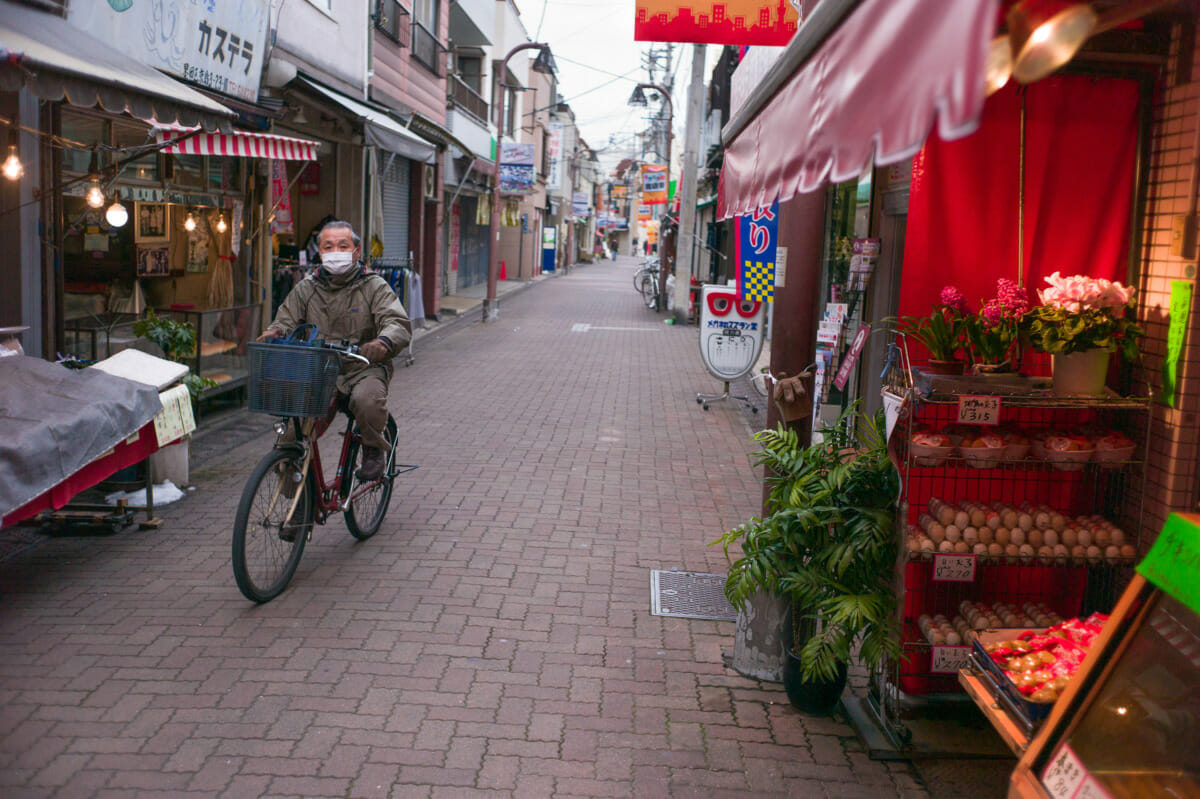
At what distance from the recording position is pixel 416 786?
11.8ft

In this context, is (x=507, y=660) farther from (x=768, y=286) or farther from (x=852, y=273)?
(x=768, y=286)

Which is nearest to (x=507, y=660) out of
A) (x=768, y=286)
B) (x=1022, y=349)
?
(x=1022, y=349)

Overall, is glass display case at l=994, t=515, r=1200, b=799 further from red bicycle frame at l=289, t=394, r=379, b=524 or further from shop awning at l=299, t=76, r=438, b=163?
shop awning at l=299, t=76, r=438, b=163

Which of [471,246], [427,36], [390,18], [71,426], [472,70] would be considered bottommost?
[71,426]

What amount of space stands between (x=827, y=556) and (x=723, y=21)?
4901mm

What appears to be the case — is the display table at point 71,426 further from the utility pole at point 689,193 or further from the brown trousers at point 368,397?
the utility pole at point 689,193

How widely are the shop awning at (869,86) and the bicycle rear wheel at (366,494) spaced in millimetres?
3285

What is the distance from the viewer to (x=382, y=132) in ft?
41.7

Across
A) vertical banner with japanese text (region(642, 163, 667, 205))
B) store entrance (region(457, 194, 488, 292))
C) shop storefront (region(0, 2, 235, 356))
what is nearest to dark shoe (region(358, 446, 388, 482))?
shop storefront (region(0, 2, 235, 356))

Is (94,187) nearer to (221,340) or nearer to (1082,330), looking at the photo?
(221,340)

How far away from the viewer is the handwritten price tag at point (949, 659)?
157 inches

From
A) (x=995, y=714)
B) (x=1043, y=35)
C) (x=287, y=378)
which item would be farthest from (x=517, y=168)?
(x=1043, y=35)

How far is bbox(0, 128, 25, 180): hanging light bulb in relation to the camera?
6766mm

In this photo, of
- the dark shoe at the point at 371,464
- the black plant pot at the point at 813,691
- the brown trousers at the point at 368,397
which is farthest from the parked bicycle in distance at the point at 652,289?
the black plant pot at the point at 813,691
